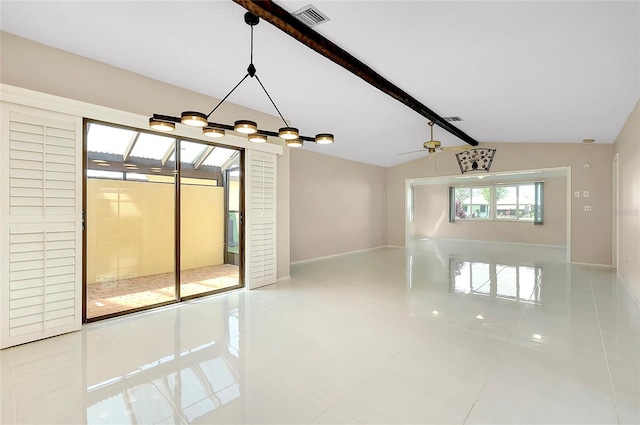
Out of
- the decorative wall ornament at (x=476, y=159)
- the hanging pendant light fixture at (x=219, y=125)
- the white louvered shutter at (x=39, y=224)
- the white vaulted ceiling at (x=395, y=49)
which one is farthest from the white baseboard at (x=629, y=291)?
the white louvered shutter at (x=39, y=224)

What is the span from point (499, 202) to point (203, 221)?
33.1 feet

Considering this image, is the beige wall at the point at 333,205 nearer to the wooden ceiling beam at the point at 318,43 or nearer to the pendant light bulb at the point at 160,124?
the wooden ceiling beam at the point at 318,43

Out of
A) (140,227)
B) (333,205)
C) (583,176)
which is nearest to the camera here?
(140,227)

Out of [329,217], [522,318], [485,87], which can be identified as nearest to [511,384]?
[522,318]

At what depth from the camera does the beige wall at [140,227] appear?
11.4 ft

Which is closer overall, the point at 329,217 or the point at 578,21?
the point at 578,21

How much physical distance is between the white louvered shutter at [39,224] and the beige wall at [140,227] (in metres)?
0.35

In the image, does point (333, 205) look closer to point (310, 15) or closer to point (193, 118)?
point (310, 15)

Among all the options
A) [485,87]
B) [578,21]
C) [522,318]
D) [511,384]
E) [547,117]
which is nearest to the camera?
[511,384]

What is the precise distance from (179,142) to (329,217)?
4425mm

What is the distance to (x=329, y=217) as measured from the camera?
7.70m

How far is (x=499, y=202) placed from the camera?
1061 centimetres

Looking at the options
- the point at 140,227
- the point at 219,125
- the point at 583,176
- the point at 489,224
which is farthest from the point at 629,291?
the point at 140,227

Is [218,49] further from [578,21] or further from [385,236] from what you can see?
[385,236]
